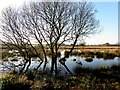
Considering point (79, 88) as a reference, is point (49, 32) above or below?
above

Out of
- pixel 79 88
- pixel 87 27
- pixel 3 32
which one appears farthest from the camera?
pixel 87 27

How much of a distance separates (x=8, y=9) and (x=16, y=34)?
2789mm

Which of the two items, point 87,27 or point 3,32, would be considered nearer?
point 3,32

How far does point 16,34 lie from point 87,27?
25.9 ft

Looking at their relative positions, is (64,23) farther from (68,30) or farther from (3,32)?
(3,32)

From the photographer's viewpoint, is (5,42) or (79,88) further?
(5,42)

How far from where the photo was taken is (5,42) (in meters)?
26.6

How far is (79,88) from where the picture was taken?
11.4 metres

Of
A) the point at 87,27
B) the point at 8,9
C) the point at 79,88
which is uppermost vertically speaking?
the point at 8,9

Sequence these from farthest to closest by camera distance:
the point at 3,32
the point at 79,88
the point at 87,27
→ 1. the point at 87,27
2. the point at 3,32
3. the point at 79,88

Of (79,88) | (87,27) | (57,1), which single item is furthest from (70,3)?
(79,88)

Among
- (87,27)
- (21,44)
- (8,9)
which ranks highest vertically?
(8,9)

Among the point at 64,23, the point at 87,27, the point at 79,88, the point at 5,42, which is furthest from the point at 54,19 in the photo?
the point at 79,88

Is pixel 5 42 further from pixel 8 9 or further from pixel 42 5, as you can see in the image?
pixel 42 5
